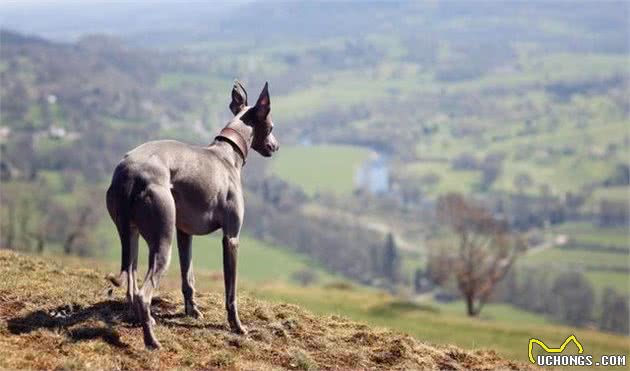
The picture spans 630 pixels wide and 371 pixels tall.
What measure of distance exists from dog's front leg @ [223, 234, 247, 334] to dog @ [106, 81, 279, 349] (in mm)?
17

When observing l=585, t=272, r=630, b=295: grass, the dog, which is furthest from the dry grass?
l=585, t=272, r=630, b=295: grass

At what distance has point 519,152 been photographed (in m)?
199

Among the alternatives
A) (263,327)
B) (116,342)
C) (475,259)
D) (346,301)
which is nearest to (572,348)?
(346,301)

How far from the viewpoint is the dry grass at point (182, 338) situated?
11156 millimetres

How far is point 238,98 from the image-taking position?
13953 mm

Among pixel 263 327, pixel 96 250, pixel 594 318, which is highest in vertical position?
pixel 263 327

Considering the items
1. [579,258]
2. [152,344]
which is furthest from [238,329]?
[579,258]

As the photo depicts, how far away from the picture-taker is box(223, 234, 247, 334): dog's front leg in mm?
12859

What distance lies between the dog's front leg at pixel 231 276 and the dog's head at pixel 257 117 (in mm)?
2096

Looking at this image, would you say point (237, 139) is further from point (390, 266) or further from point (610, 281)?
point (610, 281)

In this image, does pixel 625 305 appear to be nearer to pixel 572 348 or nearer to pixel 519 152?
pixel 572 348

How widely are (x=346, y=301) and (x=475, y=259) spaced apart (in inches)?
460

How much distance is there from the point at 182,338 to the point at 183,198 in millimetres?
2330

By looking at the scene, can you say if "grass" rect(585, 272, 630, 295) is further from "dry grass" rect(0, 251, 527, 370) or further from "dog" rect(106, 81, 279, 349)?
"dog" rect(106, 81, 279, 349)
